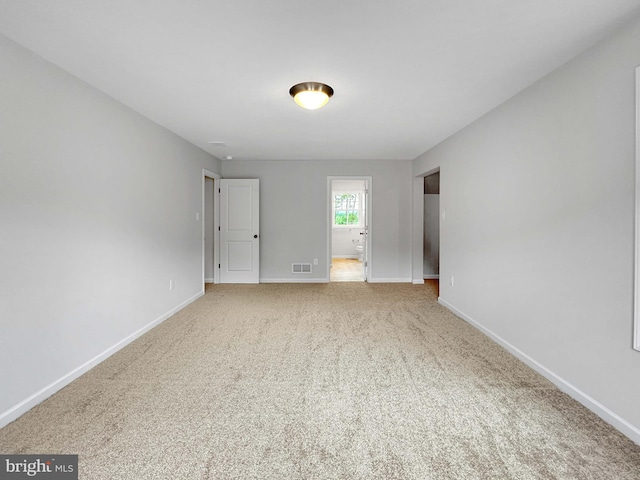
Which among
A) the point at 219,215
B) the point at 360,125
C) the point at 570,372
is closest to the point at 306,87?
the point at 360,125

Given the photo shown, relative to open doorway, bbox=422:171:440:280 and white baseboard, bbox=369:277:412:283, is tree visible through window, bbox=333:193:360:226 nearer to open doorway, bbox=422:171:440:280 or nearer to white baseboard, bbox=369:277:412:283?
open doorway, bbox=422:171:440:280

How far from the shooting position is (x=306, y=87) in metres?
2.59

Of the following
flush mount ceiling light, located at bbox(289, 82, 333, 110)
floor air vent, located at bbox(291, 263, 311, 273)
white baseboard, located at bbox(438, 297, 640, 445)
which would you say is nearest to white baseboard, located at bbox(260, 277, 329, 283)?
floor air vent, located at bbox(291, 263, 311, 273)

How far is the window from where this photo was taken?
32.7ft

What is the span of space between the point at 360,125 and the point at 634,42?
2.39 metres

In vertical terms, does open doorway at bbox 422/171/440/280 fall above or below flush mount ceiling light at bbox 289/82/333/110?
below

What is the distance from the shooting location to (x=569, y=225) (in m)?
2.18

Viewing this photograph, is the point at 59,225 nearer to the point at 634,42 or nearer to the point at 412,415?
the point at 412,415

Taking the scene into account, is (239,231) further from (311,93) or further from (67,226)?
(311,93)

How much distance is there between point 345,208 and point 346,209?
5 centimetres

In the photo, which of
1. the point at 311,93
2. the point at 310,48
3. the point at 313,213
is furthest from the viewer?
the point at 313,213

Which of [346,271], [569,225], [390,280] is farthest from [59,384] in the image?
[346,271]

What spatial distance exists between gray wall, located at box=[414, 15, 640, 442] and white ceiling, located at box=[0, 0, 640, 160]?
0.25 m

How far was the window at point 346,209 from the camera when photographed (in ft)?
32.7
